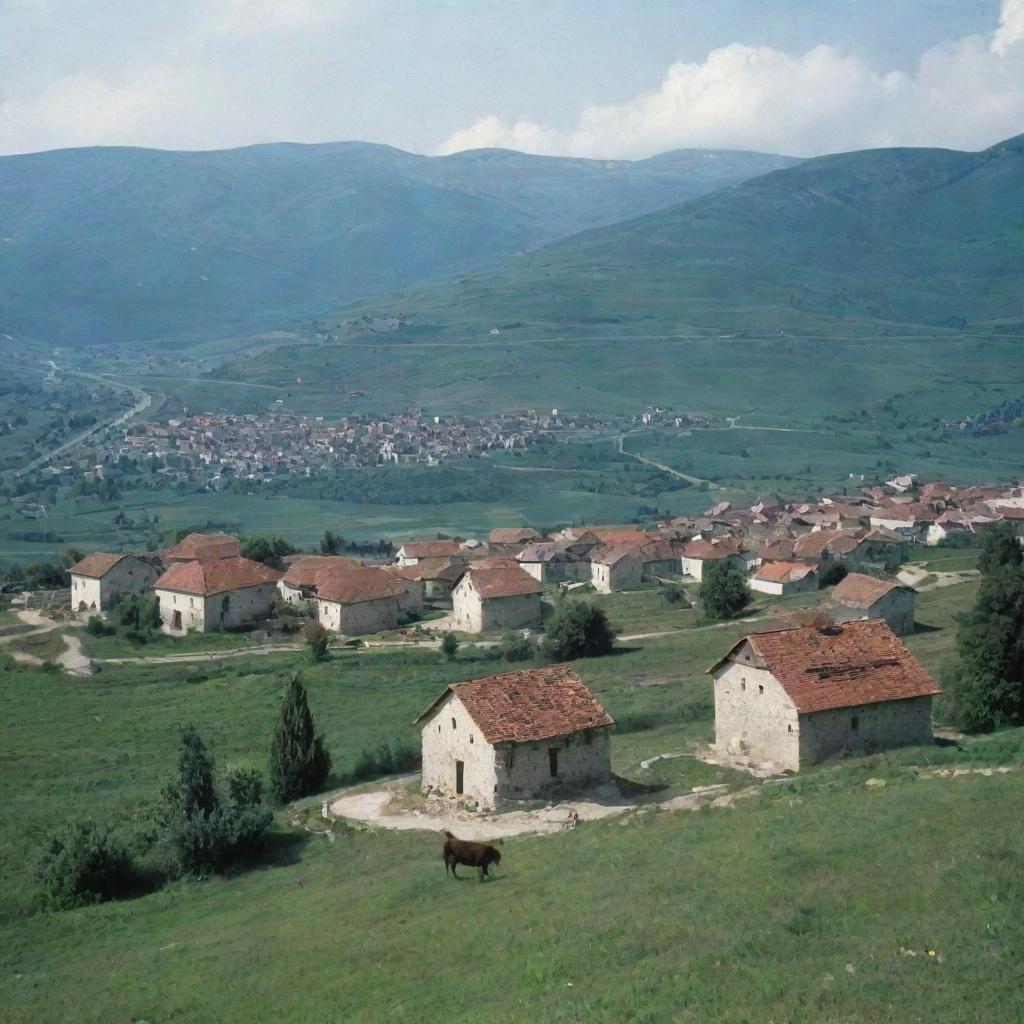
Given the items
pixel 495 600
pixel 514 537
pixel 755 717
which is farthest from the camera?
pixel 514 537

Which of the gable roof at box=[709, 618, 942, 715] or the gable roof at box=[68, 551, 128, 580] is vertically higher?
the gable roof at box=[709, 618, 942, 715]

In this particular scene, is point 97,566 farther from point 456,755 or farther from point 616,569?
point 456,755

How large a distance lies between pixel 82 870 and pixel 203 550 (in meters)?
55.1

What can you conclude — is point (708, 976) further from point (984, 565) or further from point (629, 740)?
point (984, 565)

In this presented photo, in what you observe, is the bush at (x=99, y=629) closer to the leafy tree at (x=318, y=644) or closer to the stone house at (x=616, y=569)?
the leafy tree at (x=318, y=644)

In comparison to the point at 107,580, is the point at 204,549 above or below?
above

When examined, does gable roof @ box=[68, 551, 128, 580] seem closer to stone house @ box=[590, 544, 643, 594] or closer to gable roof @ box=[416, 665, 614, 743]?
stone house @ box=[590, 544, 643, 594]

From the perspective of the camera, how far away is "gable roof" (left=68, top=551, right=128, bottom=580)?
72.5 meters

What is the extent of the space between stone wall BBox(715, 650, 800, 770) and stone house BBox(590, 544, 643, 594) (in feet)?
162

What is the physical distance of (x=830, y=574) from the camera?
7338 cm

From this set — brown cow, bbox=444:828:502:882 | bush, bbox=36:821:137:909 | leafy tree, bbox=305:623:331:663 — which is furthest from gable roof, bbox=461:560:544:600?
brown cow, bbox=444:828:502:882

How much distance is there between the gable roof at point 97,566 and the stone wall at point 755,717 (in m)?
50.4

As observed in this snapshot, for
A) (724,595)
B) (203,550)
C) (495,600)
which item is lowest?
(495,600)

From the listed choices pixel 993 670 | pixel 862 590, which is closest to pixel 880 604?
pixel 862 590
